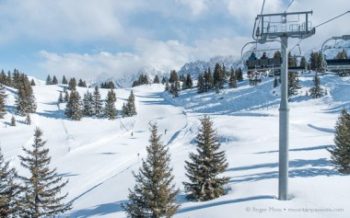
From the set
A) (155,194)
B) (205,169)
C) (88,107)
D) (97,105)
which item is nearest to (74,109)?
(88,107)

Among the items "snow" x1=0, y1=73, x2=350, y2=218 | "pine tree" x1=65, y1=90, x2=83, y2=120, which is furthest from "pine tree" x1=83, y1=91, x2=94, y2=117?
"snow" x1=0, y1=73, x2=350, y2=218

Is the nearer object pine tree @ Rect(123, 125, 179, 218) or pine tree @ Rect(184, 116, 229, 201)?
pine tree @ Rect(123, 125, 179, 218)

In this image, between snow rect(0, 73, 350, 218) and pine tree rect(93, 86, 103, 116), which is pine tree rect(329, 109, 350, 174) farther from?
pine tree rect(93, 86, 103, 116)

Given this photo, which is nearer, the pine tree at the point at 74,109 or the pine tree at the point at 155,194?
the pine tree at the point at 155,194

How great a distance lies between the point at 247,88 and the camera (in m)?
130

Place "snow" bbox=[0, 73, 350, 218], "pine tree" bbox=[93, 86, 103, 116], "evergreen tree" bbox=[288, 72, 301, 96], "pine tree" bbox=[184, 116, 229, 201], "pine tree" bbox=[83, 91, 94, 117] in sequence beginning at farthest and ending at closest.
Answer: "pine tree" bbox=[93, 86, 103, 116] → "pine tree" bbox=[83, 91, 94, 117] → "evergreen tree" bbox=[288, 72, 301, 96] → "pine tree" bbox=[184, 116, 229, 201] → "snow" bbox=[0, 73, 350, 218]

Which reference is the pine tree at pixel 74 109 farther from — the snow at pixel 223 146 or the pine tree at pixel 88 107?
the pine tree at pixel 88 107

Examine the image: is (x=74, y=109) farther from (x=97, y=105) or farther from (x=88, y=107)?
(x=97, y=105)

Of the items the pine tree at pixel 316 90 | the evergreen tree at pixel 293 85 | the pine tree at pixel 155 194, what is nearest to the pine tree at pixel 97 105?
the evergreen tree at pixel 293 85

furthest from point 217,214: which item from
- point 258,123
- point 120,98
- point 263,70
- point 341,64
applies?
point 120,98

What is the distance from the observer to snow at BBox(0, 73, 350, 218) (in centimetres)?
2305

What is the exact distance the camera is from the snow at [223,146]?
75.6 ft

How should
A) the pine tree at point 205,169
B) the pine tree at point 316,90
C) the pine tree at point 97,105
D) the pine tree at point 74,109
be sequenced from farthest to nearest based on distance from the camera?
the pine tree at point 97,105 → the pine tree at point 74,109 → the pine tree at point 316,90 → the pine tree at point 205,169

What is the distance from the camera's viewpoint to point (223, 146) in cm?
6944
